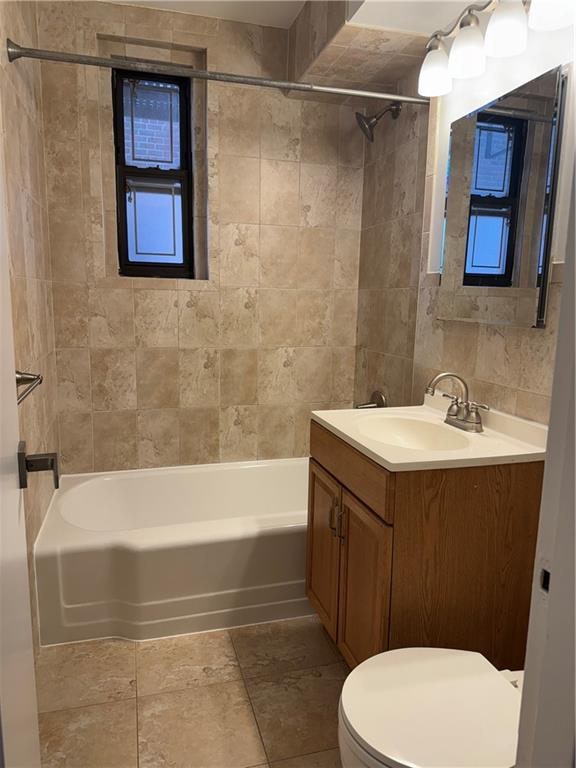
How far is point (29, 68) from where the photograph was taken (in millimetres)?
2129

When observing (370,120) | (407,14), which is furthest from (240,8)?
(407,14)

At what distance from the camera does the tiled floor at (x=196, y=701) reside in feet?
5.04

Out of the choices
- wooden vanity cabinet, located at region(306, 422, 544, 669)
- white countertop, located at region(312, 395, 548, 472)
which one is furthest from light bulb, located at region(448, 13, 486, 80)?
wooden vanity cabinet, located at region(306, 422, 544, 669)

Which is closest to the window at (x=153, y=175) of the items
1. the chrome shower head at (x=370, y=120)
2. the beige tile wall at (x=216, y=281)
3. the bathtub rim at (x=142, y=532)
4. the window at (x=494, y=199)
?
the beige tile wall at (x=216, y=281)

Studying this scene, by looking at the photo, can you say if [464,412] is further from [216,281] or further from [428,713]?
[216,281]

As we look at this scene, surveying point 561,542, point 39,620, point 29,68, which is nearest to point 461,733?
point 561,542

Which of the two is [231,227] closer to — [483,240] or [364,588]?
[483,240]

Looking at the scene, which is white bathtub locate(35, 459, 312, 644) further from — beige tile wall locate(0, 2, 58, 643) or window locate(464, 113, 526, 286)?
window locate(464, 113, 526, 286)

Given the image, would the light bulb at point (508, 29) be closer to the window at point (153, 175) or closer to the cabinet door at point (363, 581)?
the cabinet door at point (363, 581)

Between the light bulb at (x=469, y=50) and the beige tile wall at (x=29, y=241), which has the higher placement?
the light bulb at (x=469, y=50)

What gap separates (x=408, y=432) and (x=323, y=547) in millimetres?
525

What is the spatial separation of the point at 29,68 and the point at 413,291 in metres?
1.85

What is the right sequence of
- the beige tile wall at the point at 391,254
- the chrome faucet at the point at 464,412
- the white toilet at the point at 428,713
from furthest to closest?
the beige tile wall at the point at 391,254 → the chrome faucet at the point at 464,412 → the white toilet at the point at 428,713

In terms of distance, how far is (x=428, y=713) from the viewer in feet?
3.69
